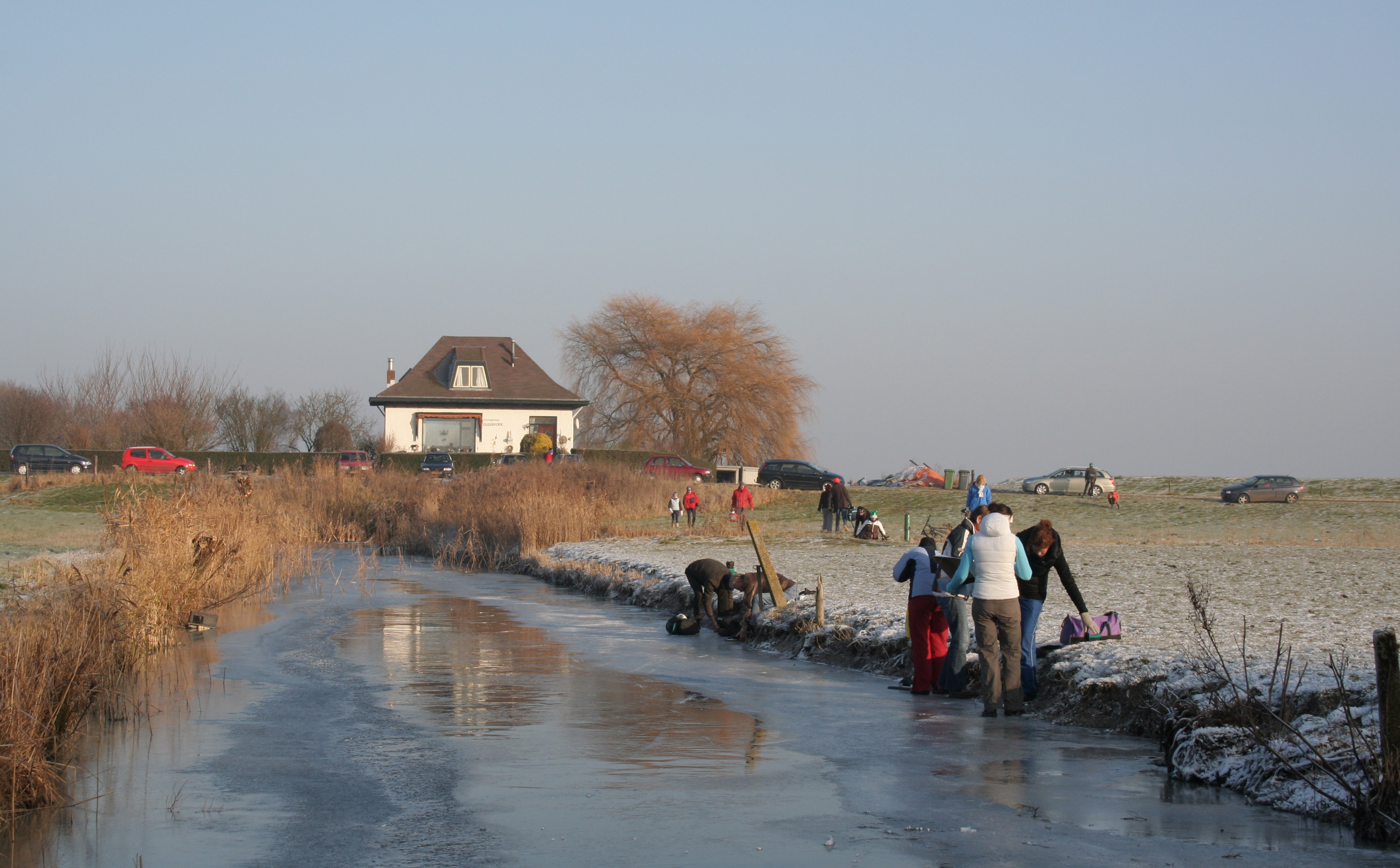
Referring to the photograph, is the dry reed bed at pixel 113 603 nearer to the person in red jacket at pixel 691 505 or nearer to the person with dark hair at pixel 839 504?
the person in red jacket at pixel 691 505

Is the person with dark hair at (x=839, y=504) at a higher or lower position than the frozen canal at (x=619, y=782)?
higher

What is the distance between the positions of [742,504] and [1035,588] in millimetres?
26243

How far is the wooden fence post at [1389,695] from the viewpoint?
7.34 m

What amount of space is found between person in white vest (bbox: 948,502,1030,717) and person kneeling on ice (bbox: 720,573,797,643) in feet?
22.1

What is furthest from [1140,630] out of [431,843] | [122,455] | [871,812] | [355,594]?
[122,455]

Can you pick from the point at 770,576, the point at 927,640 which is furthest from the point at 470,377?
the point at 927,640

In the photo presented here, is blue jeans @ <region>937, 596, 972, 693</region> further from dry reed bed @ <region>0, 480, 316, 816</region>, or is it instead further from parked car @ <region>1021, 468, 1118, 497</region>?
parked car @ <region>1021, 468, 1118, 497</region>

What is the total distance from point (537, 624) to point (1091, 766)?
11967 mm

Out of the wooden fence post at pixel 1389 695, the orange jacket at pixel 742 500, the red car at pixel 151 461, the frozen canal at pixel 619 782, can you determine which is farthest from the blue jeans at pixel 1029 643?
the red car at pixel 151 461

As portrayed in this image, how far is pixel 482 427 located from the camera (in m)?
66.1

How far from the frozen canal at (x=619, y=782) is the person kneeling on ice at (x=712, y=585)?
3.27m

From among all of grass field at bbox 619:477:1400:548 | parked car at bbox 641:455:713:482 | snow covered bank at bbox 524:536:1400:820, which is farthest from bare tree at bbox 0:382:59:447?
snow covered bank at bbox 524:536:1400:820

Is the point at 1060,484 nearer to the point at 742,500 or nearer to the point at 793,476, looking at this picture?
the point at 793,476

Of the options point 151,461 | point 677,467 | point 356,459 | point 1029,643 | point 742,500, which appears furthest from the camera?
point 356,459
